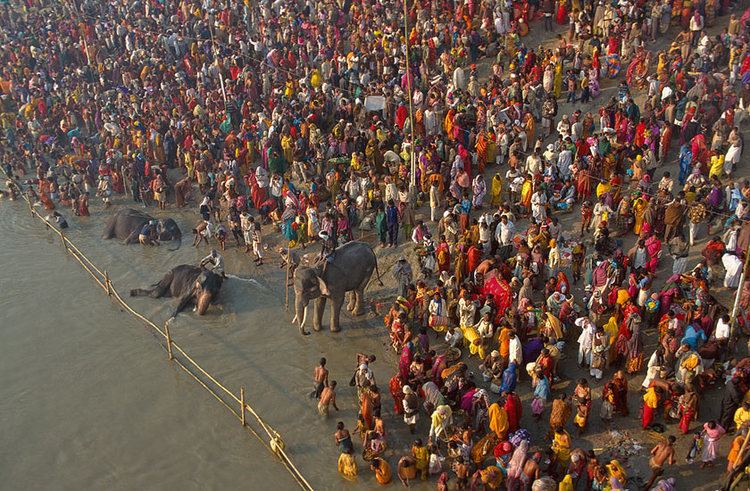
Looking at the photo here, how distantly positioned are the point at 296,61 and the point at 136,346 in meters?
13.1

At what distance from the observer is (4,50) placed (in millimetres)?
32250

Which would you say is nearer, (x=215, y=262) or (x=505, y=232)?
(x=505, y=232)

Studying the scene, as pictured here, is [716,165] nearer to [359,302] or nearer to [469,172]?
[469,172]

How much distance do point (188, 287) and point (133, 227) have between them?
4.44m

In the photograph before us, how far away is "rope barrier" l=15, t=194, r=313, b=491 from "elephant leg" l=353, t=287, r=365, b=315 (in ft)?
10.5

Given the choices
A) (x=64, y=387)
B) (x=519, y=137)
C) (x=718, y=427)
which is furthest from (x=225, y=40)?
(x=718, y=427)

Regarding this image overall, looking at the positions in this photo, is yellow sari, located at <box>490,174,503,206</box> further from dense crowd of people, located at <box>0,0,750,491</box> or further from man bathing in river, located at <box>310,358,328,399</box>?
man bathing in river, located at <box>310,358,328,399</box>

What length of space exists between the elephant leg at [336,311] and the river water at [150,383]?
0.60 ft

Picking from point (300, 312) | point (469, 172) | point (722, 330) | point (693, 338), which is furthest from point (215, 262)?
point (722, 330)

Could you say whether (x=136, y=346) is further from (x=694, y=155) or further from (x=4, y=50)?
(x=4, y=50)

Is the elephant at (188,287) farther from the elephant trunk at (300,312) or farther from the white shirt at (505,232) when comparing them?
the white shirt at (505,232)

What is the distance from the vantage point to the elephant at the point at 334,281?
46.2 ft

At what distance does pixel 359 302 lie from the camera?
15.3 metres

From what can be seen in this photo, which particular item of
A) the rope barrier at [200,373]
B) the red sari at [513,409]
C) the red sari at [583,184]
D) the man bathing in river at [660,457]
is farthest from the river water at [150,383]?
the red sari at [583,184]
